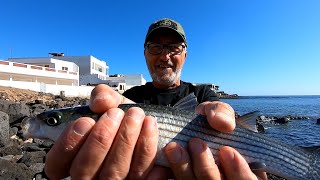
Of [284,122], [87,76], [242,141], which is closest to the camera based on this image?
[242,141]

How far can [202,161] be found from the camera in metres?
3.34

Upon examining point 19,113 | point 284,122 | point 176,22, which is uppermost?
point 176,22

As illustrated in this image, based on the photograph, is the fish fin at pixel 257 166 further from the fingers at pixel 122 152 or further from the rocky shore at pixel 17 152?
the rocky shore at pixel 17 152

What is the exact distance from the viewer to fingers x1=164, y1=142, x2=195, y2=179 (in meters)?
3.35

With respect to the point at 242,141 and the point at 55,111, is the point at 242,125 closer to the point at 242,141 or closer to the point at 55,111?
the point at 242,141

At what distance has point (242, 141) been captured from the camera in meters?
3.92

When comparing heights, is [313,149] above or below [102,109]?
below

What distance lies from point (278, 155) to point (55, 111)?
3211mm

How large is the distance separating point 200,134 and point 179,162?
560 millimetres

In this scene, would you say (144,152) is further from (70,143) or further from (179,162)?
(70,143)

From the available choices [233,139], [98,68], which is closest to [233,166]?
[233,139]

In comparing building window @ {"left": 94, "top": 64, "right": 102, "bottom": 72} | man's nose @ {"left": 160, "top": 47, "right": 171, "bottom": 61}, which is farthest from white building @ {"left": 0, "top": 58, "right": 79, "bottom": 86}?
man's nose @ {"left": 160, "top": 47, "right": 171, "bottom": 61}

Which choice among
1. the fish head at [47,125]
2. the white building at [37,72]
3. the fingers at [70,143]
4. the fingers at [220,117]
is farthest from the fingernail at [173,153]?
the white building at [37,72]

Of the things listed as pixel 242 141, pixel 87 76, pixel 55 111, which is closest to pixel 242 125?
pixel 242 141
